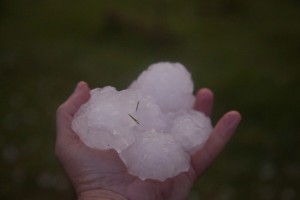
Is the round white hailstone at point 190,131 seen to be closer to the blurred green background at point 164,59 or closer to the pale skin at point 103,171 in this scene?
the pale skin at point 103,171

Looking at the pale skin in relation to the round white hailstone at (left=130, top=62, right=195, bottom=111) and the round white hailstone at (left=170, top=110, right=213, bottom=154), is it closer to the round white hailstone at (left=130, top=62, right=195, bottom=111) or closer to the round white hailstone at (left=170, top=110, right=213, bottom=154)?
the round white hailstone at (left=170, top=110, right=213, bottom=154)

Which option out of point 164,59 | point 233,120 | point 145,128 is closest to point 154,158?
point 145,128

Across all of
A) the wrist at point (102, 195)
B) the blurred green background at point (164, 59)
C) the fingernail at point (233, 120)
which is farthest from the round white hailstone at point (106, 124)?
the blurred green background at point (164, 59)

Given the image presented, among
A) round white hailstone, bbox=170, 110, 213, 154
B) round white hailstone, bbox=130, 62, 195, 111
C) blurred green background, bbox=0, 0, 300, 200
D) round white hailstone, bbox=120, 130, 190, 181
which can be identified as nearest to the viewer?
round white hailstone, bbox=120, 130, 190, 181

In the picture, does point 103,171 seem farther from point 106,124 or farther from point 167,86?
point 167,86

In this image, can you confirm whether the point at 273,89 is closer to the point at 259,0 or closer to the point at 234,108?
the point at 234,108

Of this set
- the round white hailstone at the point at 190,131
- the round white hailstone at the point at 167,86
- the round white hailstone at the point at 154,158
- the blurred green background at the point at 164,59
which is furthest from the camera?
the blurred green background at the point at 164,59

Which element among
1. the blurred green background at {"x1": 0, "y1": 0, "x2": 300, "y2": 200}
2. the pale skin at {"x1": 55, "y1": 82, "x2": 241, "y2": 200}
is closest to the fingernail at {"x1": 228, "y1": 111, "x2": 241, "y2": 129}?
the pale skin at {"x1": 55, "y1": 82, "x2": 241, "y2": 200}
